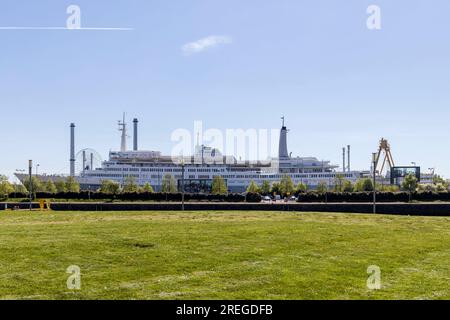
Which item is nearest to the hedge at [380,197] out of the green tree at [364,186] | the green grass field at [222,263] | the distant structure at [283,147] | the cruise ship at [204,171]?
the green grass field at [222,263]

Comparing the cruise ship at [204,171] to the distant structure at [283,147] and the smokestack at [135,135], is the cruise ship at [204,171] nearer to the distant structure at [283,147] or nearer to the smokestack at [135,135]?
the distant structure at [283,147]

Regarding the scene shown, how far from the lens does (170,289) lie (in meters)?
8.73

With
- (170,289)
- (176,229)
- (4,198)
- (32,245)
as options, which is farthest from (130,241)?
(4,198)

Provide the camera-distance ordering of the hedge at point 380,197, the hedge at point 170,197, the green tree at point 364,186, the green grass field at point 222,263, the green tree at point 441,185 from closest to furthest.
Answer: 1. the green grass field at point 222,263
2. the hedge at point 380,197
3. the hedge at point 170,197
4. the green tree at point 441,185
5. the green tree at point 364,186

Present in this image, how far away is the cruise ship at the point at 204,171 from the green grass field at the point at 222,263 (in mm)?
93575

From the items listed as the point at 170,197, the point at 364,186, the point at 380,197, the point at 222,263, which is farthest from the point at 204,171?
the point at 222,263

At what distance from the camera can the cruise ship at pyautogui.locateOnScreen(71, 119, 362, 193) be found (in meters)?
113

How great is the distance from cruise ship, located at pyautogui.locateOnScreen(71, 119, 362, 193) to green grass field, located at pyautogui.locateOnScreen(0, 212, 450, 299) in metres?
93.6

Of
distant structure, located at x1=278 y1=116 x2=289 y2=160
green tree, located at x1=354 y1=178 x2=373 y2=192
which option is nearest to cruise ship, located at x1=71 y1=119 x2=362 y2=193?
distant structure, located at x1=278 y1=116 x2=289 y2=160

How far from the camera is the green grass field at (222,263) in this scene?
28.4 feet


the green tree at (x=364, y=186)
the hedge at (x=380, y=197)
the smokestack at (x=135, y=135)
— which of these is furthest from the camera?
the smokestack at (x=135, y=135)

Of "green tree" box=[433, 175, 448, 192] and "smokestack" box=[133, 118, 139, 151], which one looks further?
"smokestack" box=[133, 118, 139, 151]

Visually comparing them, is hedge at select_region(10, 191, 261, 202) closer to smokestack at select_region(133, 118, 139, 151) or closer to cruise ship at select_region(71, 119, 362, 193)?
cruise ship at select_region(71, 119, 362, 193)
